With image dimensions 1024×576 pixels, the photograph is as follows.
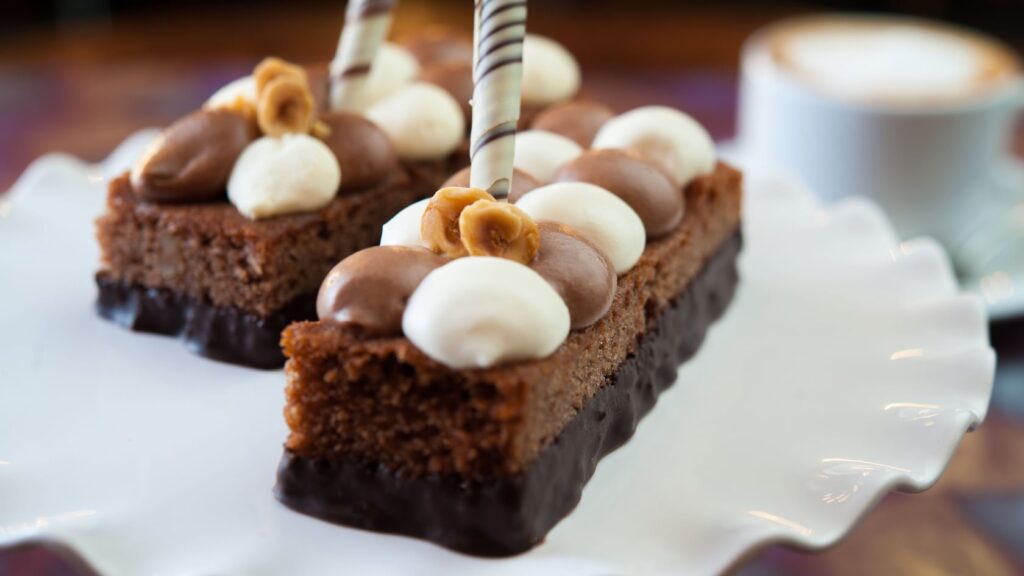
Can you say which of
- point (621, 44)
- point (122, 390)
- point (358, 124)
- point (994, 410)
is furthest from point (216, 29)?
point (994, 410)

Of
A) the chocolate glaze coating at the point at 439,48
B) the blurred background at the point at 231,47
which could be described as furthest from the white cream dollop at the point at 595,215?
the blurred background at the point at 231,47

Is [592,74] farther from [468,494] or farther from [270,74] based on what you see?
[468,494]

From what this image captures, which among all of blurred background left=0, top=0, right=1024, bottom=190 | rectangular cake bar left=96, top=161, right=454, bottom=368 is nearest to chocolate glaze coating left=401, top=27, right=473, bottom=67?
rectangular cake bar left=96, top=161, right=454, bottom=368

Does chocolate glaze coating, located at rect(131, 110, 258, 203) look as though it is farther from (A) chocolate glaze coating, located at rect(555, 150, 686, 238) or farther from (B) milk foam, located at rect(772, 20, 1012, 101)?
(B) milk foam, located at rect(772, 20, 1012, 101)

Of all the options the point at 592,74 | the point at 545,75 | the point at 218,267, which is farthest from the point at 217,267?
the point at 592,74

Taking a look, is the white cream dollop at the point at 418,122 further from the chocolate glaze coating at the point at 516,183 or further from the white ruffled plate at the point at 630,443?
the white ruffled plate at the point at 630,443
